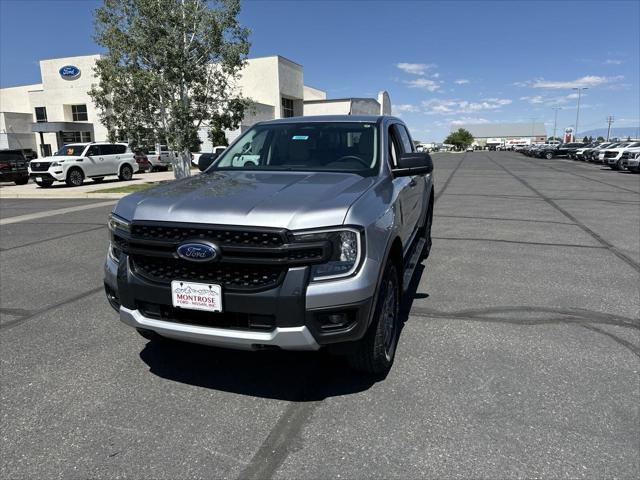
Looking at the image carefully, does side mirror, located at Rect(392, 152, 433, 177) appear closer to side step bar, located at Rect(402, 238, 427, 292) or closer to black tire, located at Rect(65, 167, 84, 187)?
side step bar, located at Rect(402, 238, 427, 292)

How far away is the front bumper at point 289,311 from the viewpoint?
2.64 meters

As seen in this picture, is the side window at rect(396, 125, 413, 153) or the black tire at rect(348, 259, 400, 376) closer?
the black tire at rect(348, 259, 400, 376)

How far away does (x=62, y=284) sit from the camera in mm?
5758

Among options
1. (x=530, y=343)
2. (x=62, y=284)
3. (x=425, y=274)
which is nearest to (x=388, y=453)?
(x=530, y=343)

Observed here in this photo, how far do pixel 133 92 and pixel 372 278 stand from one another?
15.2 m

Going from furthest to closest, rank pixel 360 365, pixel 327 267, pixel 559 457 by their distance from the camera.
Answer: pixel 360 365
pixel 327 267
pixel 559 457

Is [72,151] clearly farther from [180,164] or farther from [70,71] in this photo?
[70,71]

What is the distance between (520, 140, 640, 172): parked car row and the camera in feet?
90.7

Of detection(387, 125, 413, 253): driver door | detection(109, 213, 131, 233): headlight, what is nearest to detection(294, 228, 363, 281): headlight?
detection(387, 125, 413, 253): driver door

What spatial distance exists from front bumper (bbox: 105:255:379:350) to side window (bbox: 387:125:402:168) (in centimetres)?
158

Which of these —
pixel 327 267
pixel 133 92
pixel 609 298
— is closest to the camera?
pixel 327 267

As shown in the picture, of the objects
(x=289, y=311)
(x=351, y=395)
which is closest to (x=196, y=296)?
(x=289, y=311)

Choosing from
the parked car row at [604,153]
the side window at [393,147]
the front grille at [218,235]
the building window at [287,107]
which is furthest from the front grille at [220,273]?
the building window at [287,107]

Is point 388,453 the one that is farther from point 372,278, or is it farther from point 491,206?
point 491,206
